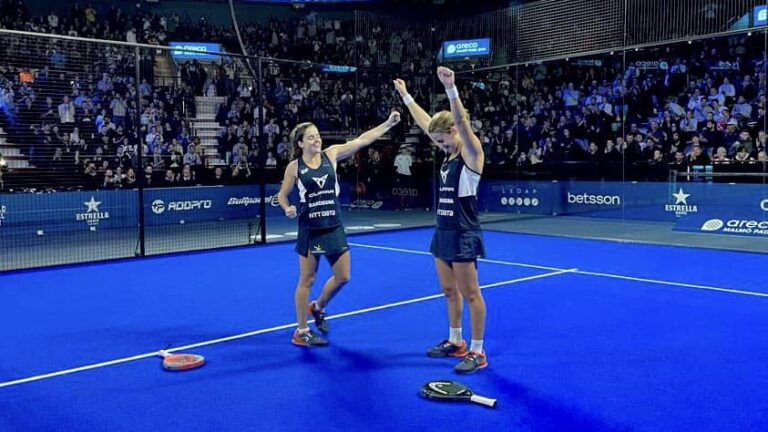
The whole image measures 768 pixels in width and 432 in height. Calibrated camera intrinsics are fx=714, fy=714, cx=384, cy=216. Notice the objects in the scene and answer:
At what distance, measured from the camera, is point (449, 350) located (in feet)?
18.2

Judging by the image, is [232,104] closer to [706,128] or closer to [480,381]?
[706,128]

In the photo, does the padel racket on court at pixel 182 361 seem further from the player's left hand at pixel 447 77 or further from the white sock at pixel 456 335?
the player's left hand at pixel 447 77

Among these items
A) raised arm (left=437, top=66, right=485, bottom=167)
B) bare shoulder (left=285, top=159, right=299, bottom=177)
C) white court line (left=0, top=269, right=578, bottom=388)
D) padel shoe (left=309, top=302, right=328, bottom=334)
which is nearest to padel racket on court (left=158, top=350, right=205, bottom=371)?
white court line (left=0, top=269, right=578, bottom=388)

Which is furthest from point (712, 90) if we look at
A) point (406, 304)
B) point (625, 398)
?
point (625, 398)

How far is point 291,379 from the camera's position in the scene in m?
4.99

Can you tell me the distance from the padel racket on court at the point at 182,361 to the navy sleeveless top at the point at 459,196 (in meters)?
2.09

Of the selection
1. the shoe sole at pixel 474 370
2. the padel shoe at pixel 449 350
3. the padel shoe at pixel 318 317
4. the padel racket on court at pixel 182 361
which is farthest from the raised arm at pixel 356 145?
the shoe sole at pixel 474 370

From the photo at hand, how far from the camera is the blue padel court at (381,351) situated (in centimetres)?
426

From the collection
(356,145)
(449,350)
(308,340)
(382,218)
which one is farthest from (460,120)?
(382,218)

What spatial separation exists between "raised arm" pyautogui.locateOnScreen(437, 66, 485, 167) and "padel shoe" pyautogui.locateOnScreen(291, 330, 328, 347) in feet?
6.42

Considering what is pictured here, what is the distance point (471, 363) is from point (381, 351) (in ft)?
2.82

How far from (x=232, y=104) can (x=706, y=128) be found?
11.3 m

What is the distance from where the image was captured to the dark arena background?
15.5 feet

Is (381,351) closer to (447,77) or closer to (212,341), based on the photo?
(212,341)
